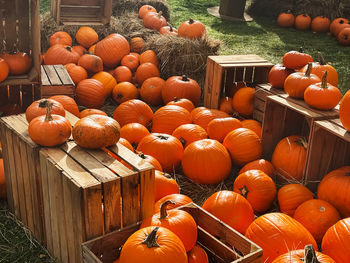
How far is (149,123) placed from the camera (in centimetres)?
522

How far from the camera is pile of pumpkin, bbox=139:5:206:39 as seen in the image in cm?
714

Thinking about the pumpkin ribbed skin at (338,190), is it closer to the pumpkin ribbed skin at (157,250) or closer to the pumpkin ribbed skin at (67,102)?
the pumpkin ribbed skin at (157,250)

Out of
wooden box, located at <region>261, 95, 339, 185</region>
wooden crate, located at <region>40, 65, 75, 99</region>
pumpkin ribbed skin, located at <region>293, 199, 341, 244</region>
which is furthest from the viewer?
wooden crate, located at <region>40, 65, 75, 99</region>

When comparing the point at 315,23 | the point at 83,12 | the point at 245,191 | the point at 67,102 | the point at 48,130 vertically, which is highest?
the point at 83,12

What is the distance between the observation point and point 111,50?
6.86 m

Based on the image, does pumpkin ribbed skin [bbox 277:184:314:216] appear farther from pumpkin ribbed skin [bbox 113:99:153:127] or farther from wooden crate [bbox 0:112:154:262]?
pumpkin ribbed skin [bbox 113:99:153:127]

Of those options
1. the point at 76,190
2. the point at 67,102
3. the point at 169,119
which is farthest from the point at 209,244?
the point at 67,102

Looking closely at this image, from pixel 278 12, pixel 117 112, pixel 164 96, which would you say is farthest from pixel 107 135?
pixel 278 12

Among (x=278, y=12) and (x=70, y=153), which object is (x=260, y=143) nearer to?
(x=70, y=153)

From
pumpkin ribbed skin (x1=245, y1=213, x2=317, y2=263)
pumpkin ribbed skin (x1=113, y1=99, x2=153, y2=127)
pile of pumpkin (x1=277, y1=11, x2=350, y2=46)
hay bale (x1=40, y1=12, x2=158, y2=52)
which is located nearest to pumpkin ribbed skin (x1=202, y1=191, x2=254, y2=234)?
pumpkin ribbed skin (x1=245, y1=213, x2=317, y2=263)

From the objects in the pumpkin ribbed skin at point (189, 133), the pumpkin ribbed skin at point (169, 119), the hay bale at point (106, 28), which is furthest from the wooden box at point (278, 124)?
the hay bale at point (106, 28)

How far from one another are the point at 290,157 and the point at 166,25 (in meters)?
4.93

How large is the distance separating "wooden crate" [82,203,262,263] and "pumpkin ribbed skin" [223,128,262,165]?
144cm

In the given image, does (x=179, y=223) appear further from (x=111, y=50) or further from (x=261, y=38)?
(x=261, y=38)
